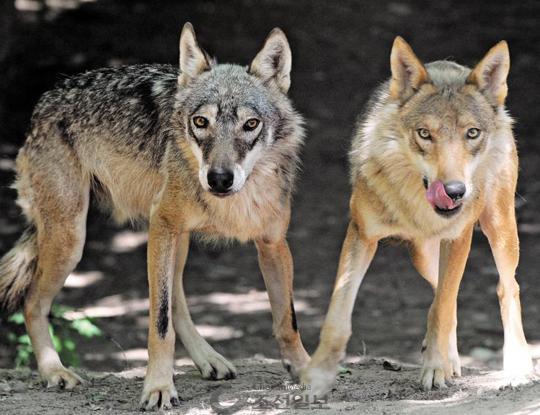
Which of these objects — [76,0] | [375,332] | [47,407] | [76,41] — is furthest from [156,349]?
[76,0]

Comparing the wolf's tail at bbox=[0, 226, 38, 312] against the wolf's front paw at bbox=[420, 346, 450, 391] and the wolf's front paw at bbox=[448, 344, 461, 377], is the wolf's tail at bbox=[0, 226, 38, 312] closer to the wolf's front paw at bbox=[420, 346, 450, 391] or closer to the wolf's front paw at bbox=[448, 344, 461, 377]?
the wolf's front paw at bbox=[420, 346, 450, 391]

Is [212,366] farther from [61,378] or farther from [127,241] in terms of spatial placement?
[127,241]

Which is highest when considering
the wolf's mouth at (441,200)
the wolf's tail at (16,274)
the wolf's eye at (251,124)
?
the wolf's eye at (251,124)

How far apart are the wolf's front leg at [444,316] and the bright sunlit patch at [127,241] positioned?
4961 mm

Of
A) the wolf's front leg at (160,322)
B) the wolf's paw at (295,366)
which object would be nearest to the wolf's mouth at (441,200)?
the wolf's paw at (295,366)

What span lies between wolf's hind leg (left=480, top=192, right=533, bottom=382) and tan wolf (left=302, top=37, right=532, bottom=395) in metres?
0.01

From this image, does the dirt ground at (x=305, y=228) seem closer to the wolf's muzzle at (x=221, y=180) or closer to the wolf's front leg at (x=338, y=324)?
the wolf's front leg at (x=338, y=324)

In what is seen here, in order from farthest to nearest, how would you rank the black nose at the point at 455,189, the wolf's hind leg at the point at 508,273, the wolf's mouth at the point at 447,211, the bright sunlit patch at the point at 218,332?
the bright sunlit patch at the point at 218,332, the wolf's hind leg at the point at 508,273, the wolf's mouth at the point at 447,211, the black nose at the point at 455,189

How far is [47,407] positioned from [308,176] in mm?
6246

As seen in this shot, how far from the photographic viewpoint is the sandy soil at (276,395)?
5121mm

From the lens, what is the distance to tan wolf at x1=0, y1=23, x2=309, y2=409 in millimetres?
5680

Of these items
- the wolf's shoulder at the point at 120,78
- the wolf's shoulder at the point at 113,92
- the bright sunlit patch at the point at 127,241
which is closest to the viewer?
the wolf's shoulder at the point at 113,92

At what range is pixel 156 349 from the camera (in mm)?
5715

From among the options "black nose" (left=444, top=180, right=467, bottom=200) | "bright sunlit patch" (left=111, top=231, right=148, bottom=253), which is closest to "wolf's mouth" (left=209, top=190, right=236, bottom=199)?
"black nose" (left=444, top=180, right=467, bottom=200)
